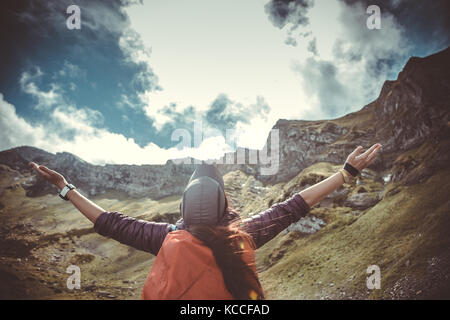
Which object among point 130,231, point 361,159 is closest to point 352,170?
point 361,159

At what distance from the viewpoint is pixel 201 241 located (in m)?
1.89

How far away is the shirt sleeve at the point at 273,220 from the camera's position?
8.91 ft

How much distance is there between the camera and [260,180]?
461 ft

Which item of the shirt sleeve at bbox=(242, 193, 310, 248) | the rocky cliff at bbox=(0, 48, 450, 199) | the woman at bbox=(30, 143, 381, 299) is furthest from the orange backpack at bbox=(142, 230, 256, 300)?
the rocky cliff at bbox=(0, 48, 450, 199)

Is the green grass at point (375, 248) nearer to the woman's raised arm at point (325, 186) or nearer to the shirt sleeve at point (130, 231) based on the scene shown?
the woman's raised arm at point (325, 186)

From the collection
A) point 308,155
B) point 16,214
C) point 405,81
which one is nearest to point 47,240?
point 16,214

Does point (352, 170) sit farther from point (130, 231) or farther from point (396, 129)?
point (396, 129)

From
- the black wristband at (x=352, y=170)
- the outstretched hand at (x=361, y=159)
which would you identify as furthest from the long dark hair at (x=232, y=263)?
the outstretched hand at (x=361, y=159)

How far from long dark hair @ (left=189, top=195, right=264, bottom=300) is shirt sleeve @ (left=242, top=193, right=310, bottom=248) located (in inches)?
30.8

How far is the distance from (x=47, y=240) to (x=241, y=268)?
12541cm

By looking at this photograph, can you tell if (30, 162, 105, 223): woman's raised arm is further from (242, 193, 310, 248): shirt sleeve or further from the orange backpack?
(242, 193, 310, 248): shirt sleeve

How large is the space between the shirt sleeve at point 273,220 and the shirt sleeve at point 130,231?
1.27m

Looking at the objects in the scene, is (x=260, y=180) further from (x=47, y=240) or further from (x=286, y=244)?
(x=47, y=240)

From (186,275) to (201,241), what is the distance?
32 cm
